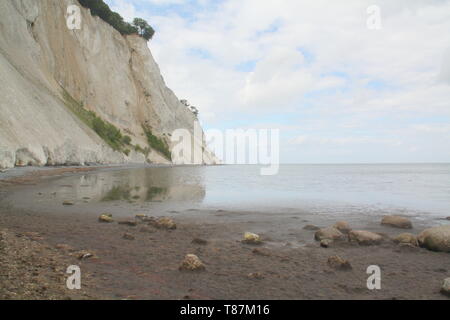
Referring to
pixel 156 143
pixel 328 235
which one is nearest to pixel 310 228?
pixel 328 235

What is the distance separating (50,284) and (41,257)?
1341 mm

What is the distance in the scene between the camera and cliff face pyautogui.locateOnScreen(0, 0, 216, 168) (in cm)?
2648

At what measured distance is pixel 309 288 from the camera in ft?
16.4

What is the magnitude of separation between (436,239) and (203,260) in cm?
515

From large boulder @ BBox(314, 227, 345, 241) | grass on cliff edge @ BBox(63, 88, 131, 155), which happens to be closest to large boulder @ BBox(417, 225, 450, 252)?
large boulder @ BBox(314, 227, 345, 241)

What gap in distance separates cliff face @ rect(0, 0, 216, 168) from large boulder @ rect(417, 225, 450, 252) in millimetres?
22674

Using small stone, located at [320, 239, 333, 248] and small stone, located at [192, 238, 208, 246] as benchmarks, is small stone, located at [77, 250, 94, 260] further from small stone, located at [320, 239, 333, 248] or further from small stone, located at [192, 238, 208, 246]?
small stone, located at [320, 239, 333, 248]

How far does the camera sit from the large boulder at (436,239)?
23.8 ft

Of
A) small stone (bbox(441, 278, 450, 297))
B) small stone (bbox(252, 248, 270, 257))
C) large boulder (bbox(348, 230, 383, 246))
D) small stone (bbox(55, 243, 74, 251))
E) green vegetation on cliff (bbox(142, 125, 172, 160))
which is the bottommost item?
small stone (bbox(441, 278, 450, 297))

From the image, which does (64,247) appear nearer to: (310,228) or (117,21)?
(310,228)

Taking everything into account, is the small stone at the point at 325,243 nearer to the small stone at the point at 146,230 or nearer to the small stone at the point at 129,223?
the small stone at the point at 146,230

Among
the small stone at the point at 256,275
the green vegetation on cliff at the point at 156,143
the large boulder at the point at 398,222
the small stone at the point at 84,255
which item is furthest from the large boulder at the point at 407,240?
the green vegetation on cliff at the point at 156,143
